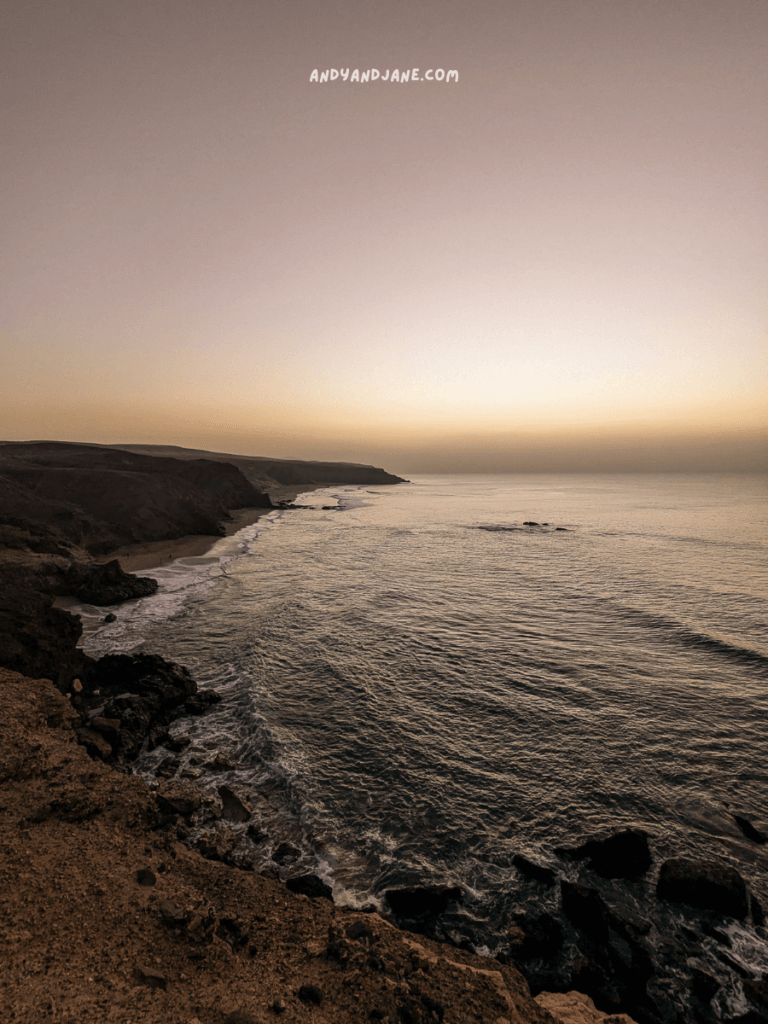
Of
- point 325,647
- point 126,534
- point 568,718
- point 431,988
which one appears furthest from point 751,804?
point 126,534

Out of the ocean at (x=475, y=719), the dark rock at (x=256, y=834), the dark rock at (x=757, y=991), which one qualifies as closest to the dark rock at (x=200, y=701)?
the ocean at (x=475, y=719)

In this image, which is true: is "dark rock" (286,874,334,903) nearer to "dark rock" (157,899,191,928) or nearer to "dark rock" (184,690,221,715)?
"dark rock" (157,899,191,928)

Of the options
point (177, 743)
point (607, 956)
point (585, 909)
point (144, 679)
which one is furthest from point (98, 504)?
point (607, 956)

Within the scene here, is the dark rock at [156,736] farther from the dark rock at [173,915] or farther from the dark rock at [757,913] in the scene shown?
the dark rock at [757,913]

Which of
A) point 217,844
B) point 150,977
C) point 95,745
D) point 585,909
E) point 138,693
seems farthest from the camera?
point 138,693

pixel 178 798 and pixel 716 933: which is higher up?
pixel 178 798

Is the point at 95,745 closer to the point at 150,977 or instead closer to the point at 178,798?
Result: the point at 178,798
